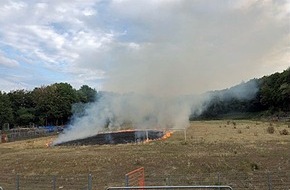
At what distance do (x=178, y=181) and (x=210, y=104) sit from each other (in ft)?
323

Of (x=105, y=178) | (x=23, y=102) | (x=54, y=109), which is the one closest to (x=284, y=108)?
(x=54, y=109)

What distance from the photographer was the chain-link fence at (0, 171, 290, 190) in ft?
75.9

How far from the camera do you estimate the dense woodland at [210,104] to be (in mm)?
118250

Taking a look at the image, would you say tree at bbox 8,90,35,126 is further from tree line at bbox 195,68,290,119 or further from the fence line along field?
the fence line along field

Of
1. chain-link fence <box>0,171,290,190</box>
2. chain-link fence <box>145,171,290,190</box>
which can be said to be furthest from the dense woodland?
chain-link fence <box>145,171,290,190</box>

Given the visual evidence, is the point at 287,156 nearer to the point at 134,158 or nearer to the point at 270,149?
the point at 270,149

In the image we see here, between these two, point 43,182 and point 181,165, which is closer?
point 43,182

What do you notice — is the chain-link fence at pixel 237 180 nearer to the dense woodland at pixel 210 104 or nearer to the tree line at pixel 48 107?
the dense woodland at pixel 210 104

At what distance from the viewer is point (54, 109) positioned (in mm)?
122750

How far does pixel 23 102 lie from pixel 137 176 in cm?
12045

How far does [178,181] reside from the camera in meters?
25.2

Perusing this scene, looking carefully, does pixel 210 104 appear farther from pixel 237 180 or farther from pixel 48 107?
pixel 237 180

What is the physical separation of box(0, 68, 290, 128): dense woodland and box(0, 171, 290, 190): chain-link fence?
8681cm

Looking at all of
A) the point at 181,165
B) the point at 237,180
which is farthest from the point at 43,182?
the point at 237,180
